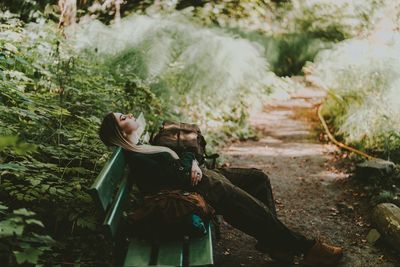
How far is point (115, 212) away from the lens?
2.58 metres

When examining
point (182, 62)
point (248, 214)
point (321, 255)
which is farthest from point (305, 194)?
point (182, 62)

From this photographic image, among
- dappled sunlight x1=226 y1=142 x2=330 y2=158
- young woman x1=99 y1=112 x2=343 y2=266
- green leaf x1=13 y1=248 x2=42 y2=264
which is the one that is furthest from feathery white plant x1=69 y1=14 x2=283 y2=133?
green leaf x1=13 y1=248 x2=42 y2=264

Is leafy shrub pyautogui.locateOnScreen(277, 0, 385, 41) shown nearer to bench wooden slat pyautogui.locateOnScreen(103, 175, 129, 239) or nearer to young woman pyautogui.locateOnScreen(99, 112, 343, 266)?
young woman pyautogui.locateOnScreen(99, 112, 343, 266)

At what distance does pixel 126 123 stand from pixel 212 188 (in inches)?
31.6

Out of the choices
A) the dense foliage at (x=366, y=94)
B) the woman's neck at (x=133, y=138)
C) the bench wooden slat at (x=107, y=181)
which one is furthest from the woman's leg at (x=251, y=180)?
the dense foliage at (x=366, y=94)

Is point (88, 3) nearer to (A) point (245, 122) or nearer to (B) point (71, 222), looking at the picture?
(A) point (245, 122)

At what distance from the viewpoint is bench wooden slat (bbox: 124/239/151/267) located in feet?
8.03

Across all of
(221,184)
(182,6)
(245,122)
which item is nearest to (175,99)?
(245,122)

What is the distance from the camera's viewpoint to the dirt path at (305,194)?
3.72m

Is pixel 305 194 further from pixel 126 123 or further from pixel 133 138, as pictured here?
pixel 126 123

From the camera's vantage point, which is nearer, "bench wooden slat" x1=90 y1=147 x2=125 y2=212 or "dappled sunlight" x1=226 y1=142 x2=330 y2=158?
"bench wooden slat" x1=90 y1=147 x2=125 y2=212

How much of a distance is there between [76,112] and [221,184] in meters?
2.02

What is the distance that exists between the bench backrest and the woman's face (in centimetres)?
18

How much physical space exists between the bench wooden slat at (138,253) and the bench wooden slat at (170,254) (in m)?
0.08
